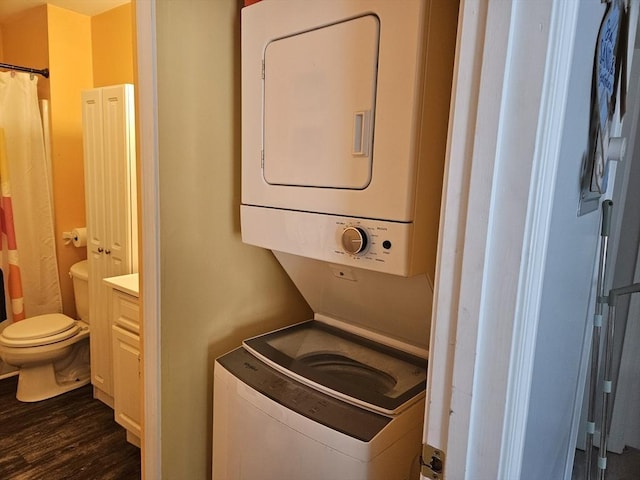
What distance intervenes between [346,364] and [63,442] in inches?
72.3

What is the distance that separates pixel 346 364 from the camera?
147 cm

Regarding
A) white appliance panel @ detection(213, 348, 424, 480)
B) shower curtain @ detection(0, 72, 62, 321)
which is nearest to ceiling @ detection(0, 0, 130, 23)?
shower curtain @ detection(0, 72, 62, 321)

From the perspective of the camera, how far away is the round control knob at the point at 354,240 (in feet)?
3.64

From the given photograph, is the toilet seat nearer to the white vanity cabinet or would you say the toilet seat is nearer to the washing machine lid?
the white vanity cabinet

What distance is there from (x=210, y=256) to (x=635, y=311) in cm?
181

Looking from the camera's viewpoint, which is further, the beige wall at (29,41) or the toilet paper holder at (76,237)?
the toilet paper holder at (76,237)

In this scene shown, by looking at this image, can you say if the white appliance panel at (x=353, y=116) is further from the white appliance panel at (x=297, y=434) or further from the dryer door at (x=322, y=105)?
the white appliance panel at (x=297, y=434)

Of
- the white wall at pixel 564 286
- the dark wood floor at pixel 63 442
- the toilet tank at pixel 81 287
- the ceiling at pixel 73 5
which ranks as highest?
the ceiling at pixel 73 5

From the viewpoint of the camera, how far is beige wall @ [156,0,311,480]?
1320 millimetres

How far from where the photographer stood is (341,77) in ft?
3.67

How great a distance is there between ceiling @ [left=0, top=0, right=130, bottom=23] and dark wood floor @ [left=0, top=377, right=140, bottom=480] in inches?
100

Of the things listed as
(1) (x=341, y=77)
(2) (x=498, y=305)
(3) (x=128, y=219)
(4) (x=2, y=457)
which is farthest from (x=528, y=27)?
(4) (x=2, y=457)

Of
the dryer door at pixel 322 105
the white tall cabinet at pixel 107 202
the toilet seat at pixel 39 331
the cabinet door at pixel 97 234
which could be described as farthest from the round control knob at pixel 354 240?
the toilet seat at pixel 39 331

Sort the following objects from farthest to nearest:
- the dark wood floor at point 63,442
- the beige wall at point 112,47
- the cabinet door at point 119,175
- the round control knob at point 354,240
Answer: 1. the beige wall at point 112,47
2. the cabinet door at point 119,175
3. the dark wood floor at point 63,442
4. the round control knob at point 354,240
